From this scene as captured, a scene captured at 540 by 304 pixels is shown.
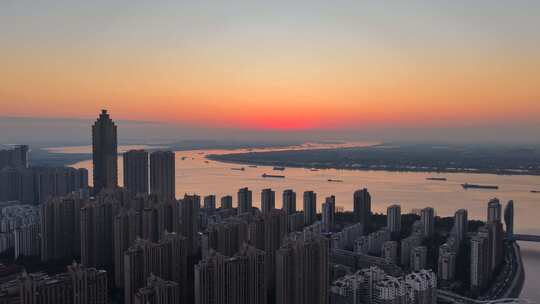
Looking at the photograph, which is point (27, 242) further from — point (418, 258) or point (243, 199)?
point (418, 258)

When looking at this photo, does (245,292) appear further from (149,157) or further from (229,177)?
(229,177)

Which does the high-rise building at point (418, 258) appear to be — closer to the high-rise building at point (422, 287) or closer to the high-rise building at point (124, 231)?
the high-rise building at point (422, 287)

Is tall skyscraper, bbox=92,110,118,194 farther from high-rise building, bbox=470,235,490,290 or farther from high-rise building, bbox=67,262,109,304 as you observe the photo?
high-rise building, bbox=470,235,490,290

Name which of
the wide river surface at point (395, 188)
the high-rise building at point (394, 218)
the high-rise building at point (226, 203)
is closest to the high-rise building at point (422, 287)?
the wide river surface at point (395, 188)

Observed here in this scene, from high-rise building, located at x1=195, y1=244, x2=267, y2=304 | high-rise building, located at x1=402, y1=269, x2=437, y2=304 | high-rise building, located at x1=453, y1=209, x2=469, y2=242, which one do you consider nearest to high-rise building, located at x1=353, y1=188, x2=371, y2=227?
high-rise building, located at x1=453, y1=209, x2=469, y2=242

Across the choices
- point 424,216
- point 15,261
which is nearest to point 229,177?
point 424,216

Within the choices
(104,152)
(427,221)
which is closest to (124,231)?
(427,221)
